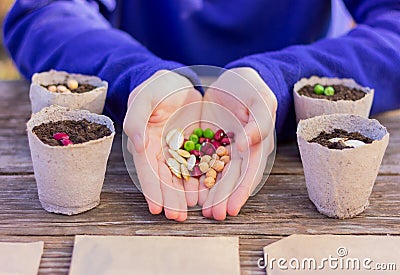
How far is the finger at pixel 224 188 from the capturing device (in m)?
0.76

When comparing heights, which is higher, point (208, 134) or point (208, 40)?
point (208, 134)

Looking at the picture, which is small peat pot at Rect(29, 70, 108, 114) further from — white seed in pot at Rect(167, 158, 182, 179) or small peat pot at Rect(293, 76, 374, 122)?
small peat pot at Rect(293, 76, 374, 122)

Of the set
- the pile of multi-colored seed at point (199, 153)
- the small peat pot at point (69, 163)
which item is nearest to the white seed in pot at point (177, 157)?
the pile of multi-colored seed at point (199, 153)

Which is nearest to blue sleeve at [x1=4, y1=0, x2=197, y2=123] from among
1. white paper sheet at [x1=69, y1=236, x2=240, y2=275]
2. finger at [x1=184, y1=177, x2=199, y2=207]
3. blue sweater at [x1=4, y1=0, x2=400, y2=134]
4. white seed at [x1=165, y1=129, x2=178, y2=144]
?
blue sweater at [x1=4, y1=0, x2=400, y2=134]

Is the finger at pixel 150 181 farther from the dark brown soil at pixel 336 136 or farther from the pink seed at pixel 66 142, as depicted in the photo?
the dark brown soil at pixel 336 136

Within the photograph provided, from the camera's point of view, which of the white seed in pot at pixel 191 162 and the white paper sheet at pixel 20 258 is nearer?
the white paper sheet at pixel 20 258

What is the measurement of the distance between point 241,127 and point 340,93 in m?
0.22

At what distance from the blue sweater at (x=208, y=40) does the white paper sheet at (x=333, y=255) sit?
299 mm

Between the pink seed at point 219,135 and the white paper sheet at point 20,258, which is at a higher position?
the pink seed at point 219,135

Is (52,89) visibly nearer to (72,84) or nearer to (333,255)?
(72,84)

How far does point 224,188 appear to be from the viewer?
0.80 meters

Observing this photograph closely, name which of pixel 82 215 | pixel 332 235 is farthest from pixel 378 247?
pixel 82 215

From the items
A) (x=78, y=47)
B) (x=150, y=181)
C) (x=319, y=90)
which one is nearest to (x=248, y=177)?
(x=150, y=181)

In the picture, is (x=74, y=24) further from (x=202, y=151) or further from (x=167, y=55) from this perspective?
(x=202, y=151)
